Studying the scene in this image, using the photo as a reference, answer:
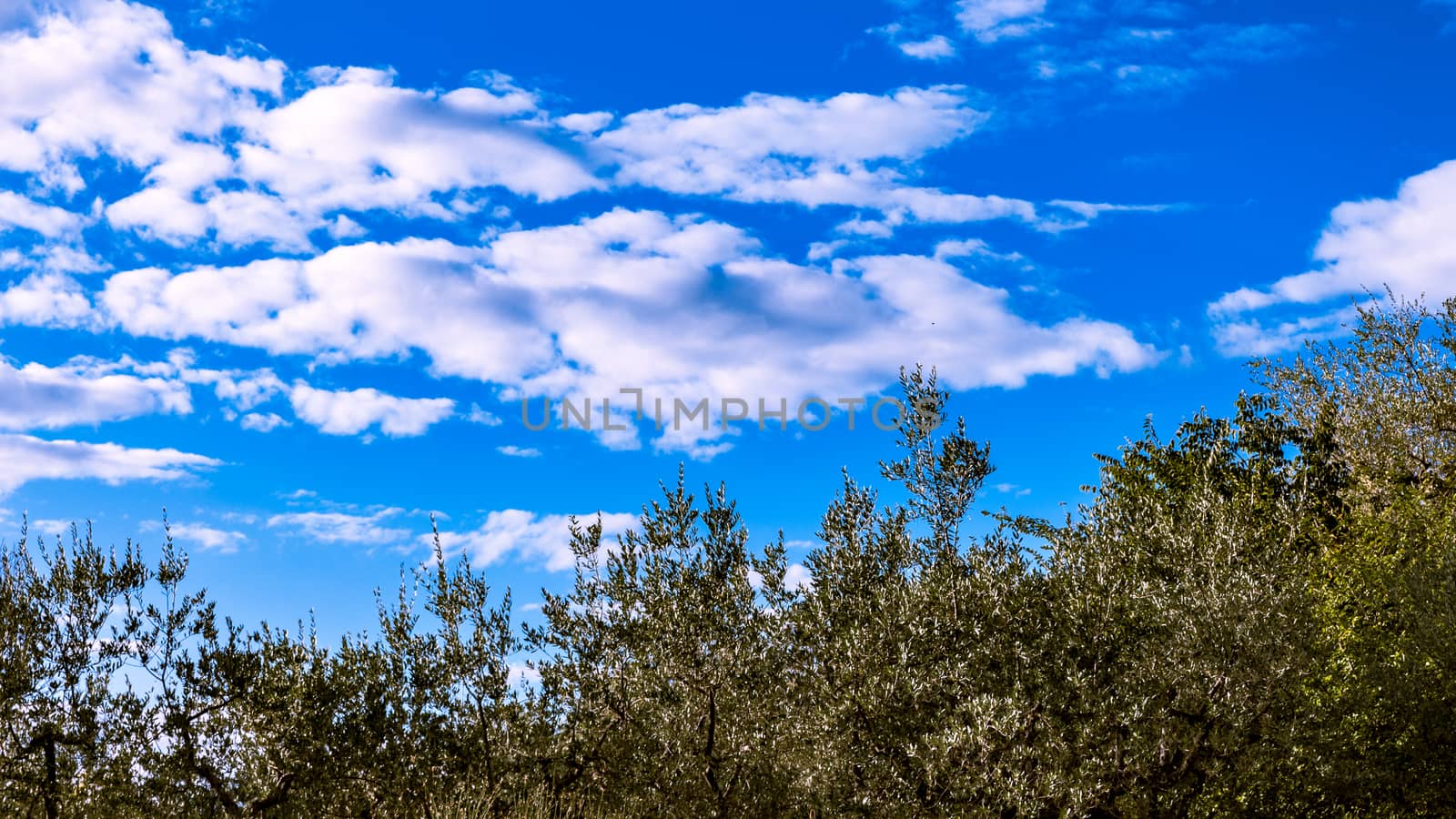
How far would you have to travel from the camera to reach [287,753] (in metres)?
15.4

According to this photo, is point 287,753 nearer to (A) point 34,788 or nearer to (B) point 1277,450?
(A) point 34,788

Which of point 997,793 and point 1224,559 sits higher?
point 1224,559

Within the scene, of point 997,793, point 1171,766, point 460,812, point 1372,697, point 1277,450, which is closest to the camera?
point 997,793

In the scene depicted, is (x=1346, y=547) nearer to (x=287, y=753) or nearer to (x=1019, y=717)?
(x=1019, y=717)

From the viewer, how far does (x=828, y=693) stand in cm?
1227

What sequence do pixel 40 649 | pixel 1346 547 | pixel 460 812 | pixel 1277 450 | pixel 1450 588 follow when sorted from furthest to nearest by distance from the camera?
pixel 1277 450 < pixel 1346 547 < pixel 1450 588 < pixel 40 649 < pixel 460 812

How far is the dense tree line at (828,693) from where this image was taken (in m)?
12.4

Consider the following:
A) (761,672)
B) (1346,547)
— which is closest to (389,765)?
(761,672)

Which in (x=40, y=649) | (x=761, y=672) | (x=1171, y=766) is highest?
(x=40, y=649)

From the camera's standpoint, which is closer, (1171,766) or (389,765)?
(1171,766)

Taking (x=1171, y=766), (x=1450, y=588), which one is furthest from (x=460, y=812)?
(x=1450, y=588)

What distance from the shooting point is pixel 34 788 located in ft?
47.4

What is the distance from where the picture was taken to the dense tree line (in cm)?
1245

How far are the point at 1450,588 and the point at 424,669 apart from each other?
1618 centimetres
